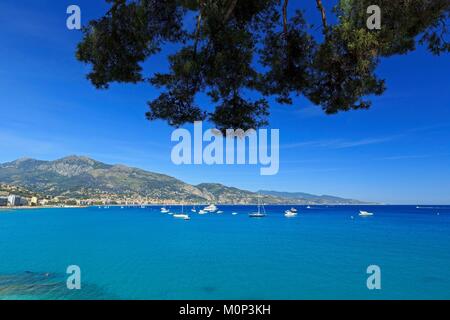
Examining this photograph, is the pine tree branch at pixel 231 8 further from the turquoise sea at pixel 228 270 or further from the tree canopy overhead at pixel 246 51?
the turquoise sea at pixel 228 270

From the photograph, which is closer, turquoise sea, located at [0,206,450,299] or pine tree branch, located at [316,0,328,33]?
pine tree branch, located at [316,0,328,33]

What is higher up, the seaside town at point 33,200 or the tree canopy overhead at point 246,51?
the tree canopy overhead at point 246,51

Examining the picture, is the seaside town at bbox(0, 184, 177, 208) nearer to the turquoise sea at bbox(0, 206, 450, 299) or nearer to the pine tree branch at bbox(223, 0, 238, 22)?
the turquoise sea at bbox(0, 206, 450, 299)

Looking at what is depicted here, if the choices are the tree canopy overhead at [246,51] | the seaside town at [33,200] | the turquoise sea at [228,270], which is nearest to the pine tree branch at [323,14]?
the tree canopy overhead at [246,51]

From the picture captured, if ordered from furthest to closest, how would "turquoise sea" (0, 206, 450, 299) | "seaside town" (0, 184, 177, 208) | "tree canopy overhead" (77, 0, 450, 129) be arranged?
"seaside town" (0, 184, 177, 208)
"turquoise sea" (0, 206, 450, 299)
"tree canopy overhead" (77, 0, 450, 129)

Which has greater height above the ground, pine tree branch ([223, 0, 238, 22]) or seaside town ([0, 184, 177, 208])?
pine tree branch ([223, 0, 238, 22])

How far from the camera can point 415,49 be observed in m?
5.86

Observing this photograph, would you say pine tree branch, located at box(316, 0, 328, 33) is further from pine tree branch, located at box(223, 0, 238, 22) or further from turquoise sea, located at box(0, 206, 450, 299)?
turquoise sea, located at box(0, 206, 450, 299)

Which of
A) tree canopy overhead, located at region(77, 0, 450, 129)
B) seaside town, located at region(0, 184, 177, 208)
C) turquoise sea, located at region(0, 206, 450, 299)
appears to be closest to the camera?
tree canopy overhead, located at region(77, 0, 450, 129)

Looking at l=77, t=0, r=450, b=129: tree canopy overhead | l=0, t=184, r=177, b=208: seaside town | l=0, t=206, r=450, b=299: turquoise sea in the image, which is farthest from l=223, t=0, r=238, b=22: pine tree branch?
l=0, t=184, r=177, b=208: seaside town

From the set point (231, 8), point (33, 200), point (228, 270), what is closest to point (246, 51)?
point (231, 8)

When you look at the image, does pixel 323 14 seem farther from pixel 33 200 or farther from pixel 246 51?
pixel 33 200

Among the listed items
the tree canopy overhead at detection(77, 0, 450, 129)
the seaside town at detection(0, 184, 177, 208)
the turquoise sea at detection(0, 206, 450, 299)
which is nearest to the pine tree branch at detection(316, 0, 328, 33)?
the tree canopy overhead at detection(77, 0, 450, 129)
